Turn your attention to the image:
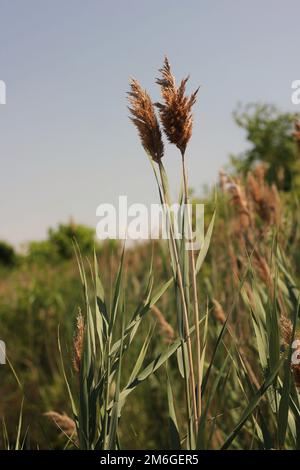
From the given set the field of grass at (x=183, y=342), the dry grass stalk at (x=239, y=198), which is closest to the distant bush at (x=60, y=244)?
the field of grass at (x=183, y=342)

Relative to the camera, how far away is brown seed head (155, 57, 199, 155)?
3.72ft

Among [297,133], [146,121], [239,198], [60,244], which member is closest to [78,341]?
[146,121]

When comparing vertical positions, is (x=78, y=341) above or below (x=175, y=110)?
below

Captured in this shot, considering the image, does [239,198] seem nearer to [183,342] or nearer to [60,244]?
[183,342]

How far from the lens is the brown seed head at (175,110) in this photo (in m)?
1.13

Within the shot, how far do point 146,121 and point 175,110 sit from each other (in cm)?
6

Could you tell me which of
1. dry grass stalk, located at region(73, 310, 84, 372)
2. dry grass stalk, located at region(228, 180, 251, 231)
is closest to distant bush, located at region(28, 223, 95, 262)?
dry grass stalk, located at region(228, 180, 251, 231)

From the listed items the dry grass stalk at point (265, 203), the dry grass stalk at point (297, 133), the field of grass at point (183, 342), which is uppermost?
the dry grass stalk at point (297, 133)

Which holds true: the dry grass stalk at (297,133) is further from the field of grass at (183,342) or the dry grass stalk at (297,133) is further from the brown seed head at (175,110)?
the brown seed head at (175,110)

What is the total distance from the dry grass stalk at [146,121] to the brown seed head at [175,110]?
18 millimetres

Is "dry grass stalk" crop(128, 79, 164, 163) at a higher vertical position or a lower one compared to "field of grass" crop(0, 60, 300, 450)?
higher

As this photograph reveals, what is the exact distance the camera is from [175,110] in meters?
1.13

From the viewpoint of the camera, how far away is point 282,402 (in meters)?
1.10

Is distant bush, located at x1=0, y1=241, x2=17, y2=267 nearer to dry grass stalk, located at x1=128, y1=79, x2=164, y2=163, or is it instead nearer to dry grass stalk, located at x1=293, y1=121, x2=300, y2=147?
dry grass stalk, located at x1=293, y1=121, x2=300, y2=147
